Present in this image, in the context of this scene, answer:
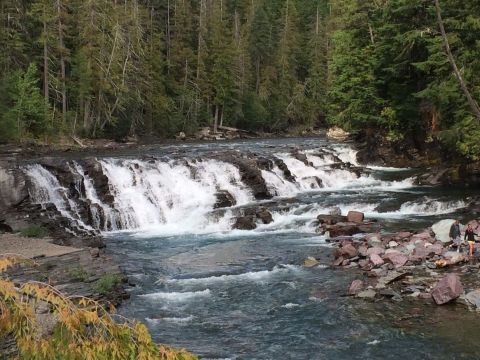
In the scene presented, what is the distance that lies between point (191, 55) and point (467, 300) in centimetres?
4800

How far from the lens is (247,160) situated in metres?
28.8

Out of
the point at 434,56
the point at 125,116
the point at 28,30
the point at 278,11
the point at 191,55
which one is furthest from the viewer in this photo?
the point at 278,11

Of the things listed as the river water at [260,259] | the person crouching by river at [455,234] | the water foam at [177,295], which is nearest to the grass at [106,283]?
the river water at [260,259]

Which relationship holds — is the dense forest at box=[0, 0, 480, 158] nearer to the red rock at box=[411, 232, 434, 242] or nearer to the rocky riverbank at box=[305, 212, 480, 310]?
the red rock at box=[411, 232, 434, 242]

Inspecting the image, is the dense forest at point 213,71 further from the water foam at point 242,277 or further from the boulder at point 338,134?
the water foam at point 242,277

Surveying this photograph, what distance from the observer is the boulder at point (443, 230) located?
53.3 ft

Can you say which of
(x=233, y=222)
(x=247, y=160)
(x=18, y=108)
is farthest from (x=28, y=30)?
(x=233, y=222)

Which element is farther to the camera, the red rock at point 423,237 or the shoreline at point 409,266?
the red rock at point 423,237

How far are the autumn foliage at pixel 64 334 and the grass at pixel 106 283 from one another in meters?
8.85

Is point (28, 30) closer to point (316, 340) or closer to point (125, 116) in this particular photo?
point (125, 116)

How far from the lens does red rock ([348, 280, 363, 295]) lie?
12156 millimetres

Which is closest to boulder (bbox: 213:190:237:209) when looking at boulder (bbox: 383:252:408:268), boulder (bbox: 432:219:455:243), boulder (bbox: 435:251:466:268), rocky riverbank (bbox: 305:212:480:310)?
rocky riverbank (bbox: 305:212:480:310)

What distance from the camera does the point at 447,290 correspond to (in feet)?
37.1

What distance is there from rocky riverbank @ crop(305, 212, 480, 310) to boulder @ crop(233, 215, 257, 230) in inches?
112
